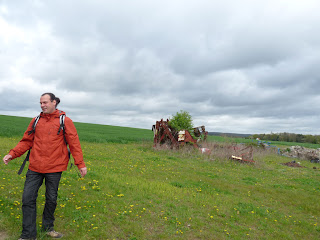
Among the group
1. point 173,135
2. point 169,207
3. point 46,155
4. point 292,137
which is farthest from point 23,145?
point 292,137

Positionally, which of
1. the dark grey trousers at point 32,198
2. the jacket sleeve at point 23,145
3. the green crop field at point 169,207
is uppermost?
the jacket sleeve at point 23,145

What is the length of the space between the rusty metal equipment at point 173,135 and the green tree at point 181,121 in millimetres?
462

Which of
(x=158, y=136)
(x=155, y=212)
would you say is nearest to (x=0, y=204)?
(x=155, y=212)

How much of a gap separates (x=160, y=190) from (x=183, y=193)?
0.85m

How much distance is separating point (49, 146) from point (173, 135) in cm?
1902

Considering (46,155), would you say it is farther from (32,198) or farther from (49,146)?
(32,198)

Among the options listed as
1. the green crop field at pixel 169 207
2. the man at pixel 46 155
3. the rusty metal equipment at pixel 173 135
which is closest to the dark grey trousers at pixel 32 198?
the man at pixel 46 155

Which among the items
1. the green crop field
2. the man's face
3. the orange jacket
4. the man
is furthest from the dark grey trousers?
the man's face

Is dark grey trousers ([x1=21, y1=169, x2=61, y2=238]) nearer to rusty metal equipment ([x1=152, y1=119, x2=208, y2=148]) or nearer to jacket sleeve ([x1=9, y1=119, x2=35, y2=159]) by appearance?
jacket sleeve ([x1=9, y1=119, x2=35, y2=159])

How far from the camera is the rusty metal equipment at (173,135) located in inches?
870

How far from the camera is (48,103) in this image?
449 cm

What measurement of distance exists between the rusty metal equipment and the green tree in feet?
1.52

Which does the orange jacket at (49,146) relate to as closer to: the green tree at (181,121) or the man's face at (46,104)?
the man's face at (46,104)

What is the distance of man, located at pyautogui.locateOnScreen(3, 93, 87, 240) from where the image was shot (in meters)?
4.45
